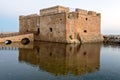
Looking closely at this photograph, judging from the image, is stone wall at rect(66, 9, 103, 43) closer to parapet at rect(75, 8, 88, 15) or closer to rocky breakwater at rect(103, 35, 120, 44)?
parapet at rect(75, 8, 88, 15)

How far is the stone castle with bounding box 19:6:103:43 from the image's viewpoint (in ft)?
89.4

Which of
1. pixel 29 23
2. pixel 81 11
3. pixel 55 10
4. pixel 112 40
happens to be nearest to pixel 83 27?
pixel 81 11

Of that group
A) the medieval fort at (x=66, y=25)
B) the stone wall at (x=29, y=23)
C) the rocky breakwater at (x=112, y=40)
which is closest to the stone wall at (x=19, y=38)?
the medieval fort at (x=66, y=25)

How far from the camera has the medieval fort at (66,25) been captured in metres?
27.3

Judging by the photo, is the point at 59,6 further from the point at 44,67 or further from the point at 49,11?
the point at 44,67

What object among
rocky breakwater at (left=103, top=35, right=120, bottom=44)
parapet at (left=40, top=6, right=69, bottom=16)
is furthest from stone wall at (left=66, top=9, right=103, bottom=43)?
parapet at (left=40, top=6, right=69, bottom=16)

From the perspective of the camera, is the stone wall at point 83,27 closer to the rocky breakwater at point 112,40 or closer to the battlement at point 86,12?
the battlement at point 86,12

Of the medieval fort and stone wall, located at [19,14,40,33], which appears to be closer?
the medieval fort

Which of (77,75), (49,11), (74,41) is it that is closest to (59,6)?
(49,11)

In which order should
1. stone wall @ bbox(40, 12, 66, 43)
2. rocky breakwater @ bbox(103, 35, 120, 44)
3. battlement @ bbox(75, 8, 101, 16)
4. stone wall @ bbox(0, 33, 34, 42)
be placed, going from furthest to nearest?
rocky breakwater @ bbox(103, 35, 120, 44) < battlement @ bbox(75, 8, 101, 16) < stone wall @ bbox(0, 33, 34, 42) < stone wall @ bbox(40, 12, 66, 43)

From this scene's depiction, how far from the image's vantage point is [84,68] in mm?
11531

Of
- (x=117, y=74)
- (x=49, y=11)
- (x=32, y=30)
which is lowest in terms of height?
(x=117, y=74)

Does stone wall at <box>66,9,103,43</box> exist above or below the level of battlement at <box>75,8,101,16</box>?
below

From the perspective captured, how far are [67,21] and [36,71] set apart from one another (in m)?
17.3
